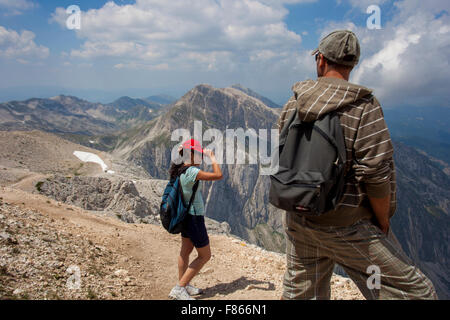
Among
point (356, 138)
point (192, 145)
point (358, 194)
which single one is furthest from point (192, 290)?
point (356, 138)

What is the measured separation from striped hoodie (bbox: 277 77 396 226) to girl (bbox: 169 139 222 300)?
9.95ft

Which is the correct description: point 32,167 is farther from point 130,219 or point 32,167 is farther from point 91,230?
point 91,230

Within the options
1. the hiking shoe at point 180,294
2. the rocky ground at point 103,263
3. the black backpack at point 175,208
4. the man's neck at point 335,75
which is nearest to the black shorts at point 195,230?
the black backpack at point 175,208

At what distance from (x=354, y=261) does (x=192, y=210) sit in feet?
12.4

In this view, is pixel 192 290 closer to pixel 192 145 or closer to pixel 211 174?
pixel 211 174

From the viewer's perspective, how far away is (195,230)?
6680 mm

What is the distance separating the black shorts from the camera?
21.7 feet

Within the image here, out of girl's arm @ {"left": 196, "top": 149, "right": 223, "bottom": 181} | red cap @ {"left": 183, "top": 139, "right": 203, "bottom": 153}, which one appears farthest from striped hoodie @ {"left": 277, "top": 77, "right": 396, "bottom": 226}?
red cap @ {"left": 183, "top": 139, "right": 203, "bottom": 153}

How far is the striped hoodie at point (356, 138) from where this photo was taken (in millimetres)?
3254

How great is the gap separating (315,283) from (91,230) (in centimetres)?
976

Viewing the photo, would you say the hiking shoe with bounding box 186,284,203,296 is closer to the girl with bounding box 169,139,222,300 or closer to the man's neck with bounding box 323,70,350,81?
the girl with bounding box 169,139,222,300

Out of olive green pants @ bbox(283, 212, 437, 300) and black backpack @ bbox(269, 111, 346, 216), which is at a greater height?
black backpack @ bbox(269, 111, 346, 216)
